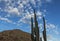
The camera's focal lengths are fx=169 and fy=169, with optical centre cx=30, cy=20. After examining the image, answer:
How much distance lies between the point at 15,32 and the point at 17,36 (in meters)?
5.18

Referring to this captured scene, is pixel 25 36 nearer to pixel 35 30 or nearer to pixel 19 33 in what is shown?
pixel 19 33

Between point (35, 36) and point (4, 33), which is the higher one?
point (4, 33)

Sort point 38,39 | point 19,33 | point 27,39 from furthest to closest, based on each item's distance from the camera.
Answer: point 19,33, point 27,39, point 38,39

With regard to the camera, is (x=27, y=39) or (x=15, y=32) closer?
(x=27, y=39)

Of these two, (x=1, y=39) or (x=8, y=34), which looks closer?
(x=1, y=39)

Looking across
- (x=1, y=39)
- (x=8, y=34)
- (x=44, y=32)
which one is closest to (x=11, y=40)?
(x=1, y=39)

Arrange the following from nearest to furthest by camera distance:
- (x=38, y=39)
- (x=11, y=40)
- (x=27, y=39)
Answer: (x=38, y=39), (x=11, y=40), (x=27, y=39)

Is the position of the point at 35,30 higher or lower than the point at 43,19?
lower

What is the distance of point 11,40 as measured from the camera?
2172 inches

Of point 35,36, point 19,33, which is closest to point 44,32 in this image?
point 35,36

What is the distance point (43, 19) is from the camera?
15.7 m

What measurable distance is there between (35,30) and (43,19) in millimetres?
1428

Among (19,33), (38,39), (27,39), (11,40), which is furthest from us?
(19,33)

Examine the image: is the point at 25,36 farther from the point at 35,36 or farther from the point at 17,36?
the point at 35,36
